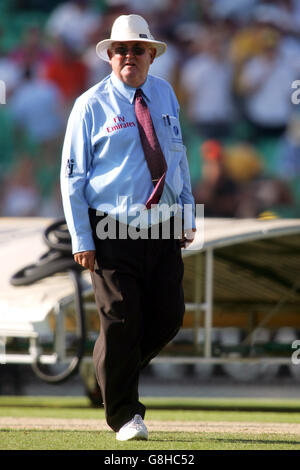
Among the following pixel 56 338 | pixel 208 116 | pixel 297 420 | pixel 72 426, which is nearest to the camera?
pixel 72 426

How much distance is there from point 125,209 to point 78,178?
0.29m

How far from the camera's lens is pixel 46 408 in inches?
443

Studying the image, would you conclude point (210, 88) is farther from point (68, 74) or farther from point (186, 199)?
point (186, 199)

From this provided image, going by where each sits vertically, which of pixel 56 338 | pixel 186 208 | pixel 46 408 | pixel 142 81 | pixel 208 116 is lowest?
pixel 46 408

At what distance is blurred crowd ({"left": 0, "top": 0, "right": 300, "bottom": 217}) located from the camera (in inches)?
674

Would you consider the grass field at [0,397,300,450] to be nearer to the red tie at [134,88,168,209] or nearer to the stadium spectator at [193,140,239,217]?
the red tie at [134,88,168,209]

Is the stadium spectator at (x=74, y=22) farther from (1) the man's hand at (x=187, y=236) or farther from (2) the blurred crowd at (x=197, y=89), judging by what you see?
(1) the man's hand at (x=187, y=236)

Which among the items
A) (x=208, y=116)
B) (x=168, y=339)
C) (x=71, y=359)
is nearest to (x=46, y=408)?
(x=71, y=359)

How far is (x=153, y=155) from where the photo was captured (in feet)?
18.8

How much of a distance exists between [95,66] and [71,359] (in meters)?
8.24

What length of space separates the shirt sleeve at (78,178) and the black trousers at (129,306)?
8cm

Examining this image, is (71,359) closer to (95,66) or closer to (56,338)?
(56,338)

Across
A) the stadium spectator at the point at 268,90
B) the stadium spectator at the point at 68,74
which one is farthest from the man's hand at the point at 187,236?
the stadium spectator at the point at 68,74

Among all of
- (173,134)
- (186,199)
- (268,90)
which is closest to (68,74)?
(268,90)
